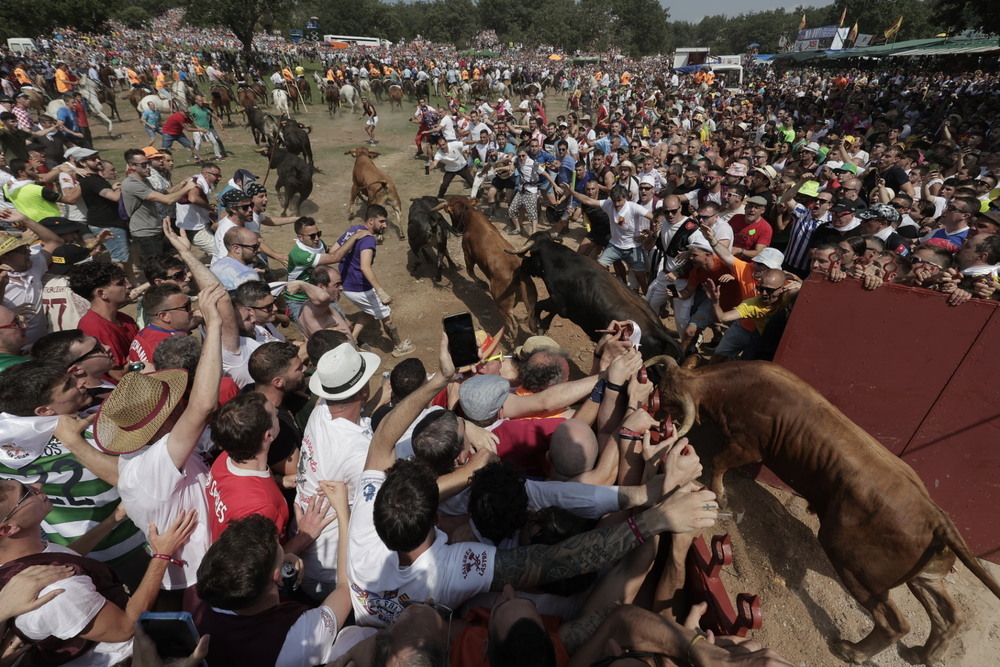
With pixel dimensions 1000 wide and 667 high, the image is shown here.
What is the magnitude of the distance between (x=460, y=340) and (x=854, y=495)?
2.88 meters

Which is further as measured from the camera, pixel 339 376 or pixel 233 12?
pixel 233 12

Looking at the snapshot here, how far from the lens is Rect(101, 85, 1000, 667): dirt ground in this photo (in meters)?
3.43

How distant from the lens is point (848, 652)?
3.29 meters

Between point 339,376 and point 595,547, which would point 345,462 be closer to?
point 339,376

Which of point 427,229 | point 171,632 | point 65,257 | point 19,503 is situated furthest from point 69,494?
point 427,229

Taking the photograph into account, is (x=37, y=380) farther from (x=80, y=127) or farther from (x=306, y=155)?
(x=80, y=127)

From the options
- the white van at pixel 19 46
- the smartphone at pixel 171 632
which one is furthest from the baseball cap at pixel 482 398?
the white van at pixel 19 46

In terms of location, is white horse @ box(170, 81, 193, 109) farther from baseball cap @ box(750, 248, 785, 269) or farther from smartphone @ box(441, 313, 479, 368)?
baseball cap @ box(750, 248, 785, 269)

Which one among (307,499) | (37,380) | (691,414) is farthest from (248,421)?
(691,414)

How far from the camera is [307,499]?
9.50 ft

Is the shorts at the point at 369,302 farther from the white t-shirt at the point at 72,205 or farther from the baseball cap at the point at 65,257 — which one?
the white t-shirt at the point at 72,205

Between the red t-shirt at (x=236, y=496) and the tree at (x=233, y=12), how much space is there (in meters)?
41.1

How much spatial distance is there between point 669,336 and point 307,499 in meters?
3.94

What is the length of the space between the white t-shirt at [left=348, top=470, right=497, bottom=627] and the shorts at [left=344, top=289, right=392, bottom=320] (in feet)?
13.4
